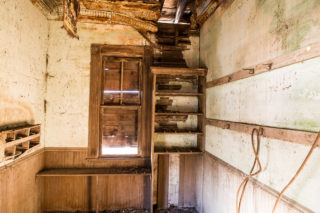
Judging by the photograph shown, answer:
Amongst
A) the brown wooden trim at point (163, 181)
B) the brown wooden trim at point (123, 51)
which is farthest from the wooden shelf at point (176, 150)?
the brown wooden trim at point (123, 51)

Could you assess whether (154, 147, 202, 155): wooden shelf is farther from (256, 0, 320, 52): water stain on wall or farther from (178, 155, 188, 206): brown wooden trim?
(256, 0, 320, 52): water stain on wall

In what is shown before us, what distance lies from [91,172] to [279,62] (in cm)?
315

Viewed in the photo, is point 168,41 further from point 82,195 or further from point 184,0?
point 82,195

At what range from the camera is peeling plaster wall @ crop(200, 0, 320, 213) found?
130cm

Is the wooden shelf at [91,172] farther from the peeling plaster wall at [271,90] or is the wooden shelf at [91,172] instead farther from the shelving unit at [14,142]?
the peeling plaster wall at [271,90]

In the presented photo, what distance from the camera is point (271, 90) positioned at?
5.49 feet

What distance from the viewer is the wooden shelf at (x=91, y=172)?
3090 millimetres

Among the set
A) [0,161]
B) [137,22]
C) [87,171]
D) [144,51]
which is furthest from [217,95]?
[0,161]

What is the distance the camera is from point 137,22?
3395 millimetres

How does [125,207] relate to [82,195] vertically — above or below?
below

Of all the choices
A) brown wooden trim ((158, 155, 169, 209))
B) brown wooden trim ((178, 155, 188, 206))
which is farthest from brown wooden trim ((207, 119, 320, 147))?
brown wooden trim ((158, 155, 169, 209))

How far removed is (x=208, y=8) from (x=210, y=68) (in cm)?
95

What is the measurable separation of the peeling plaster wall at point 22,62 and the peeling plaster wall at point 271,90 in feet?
9.21

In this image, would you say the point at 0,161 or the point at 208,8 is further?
the point at 208,8
